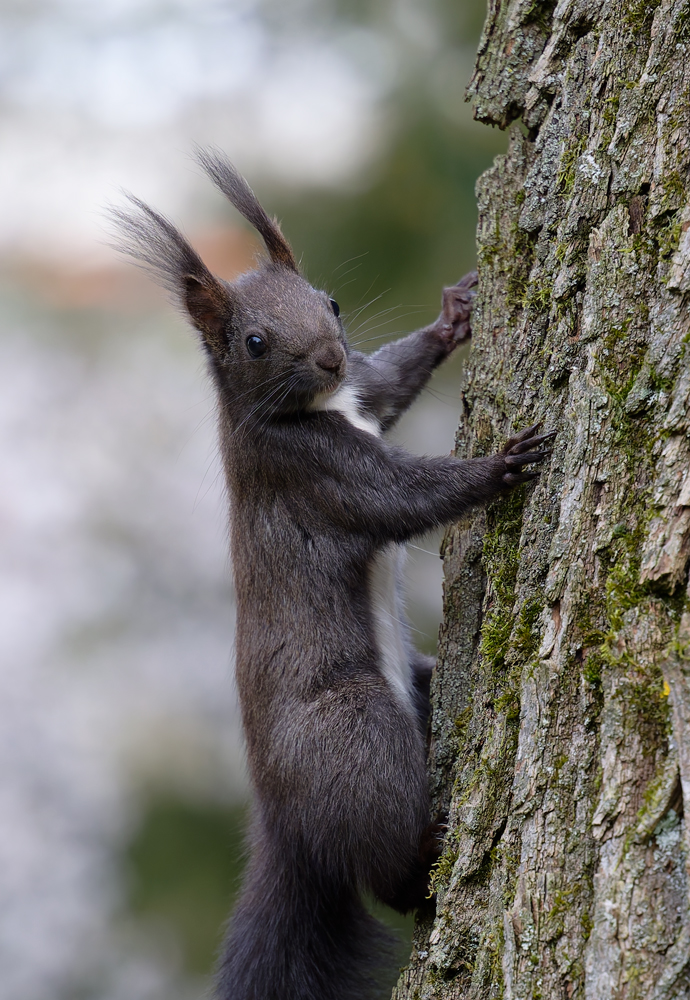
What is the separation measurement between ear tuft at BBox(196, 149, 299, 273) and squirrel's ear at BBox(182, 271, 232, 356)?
0.34m

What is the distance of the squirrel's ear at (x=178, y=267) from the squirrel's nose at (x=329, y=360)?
1.40 ft

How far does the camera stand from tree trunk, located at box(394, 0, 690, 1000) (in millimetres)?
1702

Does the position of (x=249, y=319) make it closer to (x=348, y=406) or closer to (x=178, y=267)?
(x=178, y=267)

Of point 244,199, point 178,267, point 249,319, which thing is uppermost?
point 244,199

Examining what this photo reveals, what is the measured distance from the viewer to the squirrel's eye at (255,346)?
332 cm

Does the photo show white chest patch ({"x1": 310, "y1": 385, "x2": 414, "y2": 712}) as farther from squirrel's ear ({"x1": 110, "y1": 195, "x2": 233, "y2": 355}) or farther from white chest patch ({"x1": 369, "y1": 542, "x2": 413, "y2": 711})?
squirrel's ear ({"x1": 110, "y1": 195, "x2": 233, "y2": 355})

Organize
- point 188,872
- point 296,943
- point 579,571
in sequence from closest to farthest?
point 579,571, point 296,943, point 188,872

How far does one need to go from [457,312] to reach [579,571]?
1882 mm

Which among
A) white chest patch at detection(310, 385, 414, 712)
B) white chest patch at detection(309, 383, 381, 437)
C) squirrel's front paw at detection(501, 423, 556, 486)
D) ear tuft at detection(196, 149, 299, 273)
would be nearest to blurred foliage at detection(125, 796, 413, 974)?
white chest patch at detection(310, 385, 414, 712)

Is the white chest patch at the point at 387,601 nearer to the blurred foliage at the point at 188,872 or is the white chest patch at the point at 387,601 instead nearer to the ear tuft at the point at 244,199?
the ear tuft at the point at 244,199

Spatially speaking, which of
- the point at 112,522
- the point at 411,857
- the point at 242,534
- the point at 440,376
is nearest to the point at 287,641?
the point at 242,534

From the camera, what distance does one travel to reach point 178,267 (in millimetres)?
3330

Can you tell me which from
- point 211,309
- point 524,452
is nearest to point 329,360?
point 211,309

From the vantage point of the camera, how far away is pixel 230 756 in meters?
5.58
